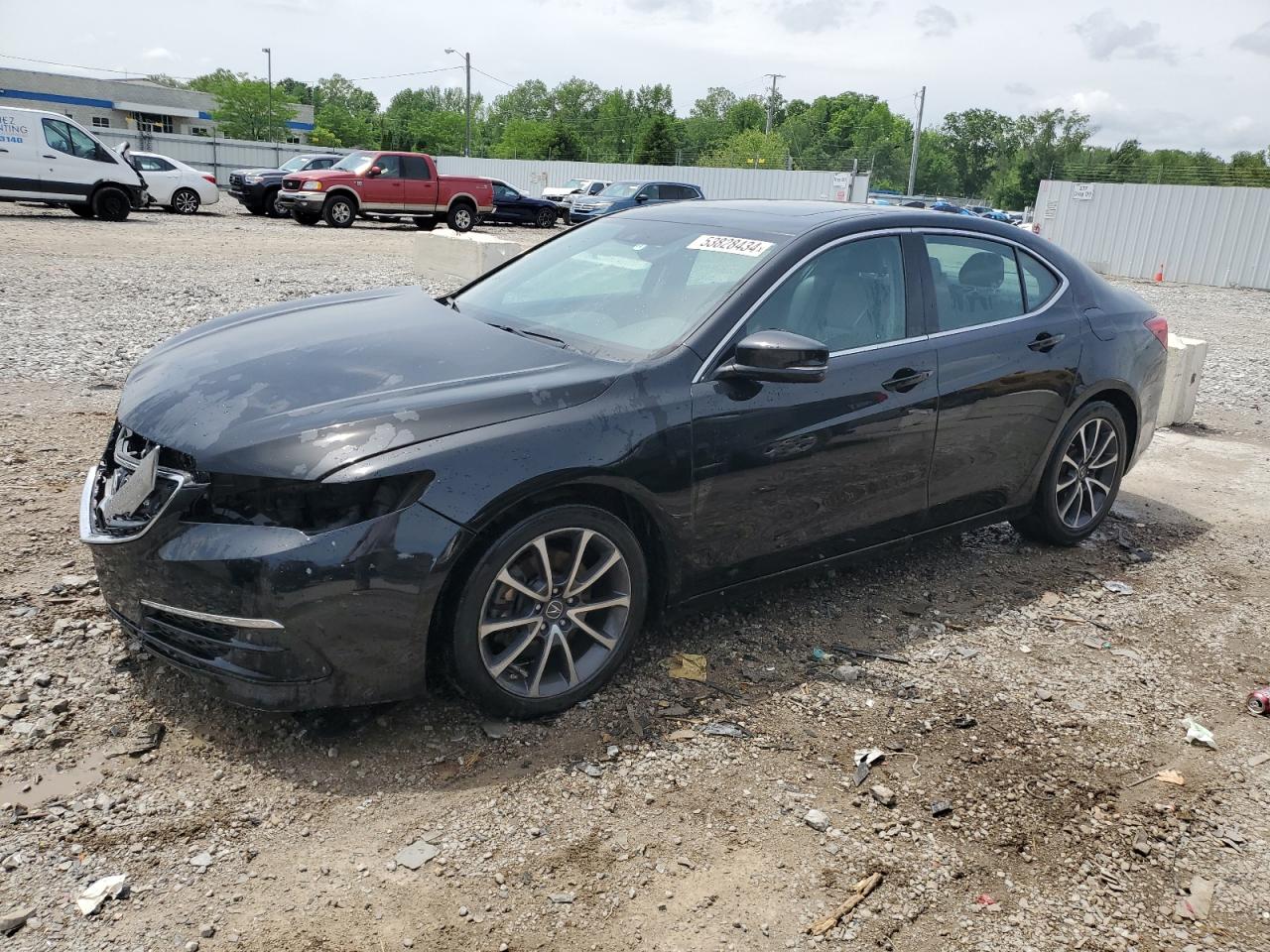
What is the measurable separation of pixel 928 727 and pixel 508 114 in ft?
495

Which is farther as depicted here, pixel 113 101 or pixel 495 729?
pixel 113 101

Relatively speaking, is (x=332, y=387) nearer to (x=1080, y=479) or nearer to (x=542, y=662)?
(x=542, y=662)

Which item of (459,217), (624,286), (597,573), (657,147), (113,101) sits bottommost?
(459,217)

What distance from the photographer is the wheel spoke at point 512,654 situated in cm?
342

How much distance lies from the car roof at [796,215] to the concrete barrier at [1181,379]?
4021mm

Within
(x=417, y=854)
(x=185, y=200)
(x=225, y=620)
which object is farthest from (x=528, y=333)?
(x=185, y=200)

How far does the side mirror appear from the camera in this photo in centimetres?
371

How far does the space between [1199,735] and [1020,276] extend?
2.31m

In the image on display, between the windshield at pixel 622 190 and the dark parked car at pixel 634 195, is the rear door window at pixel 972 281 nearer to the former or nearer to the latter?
the dark parked car at pixel 634 195

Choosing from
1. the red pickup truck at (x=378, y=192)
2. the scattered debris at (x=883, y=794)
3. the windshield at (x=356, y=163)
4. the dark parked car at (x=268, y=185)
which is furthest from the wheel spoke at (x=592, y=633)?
the dark parked car at (x=268, y=185)

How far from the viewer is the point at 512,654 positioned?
3.45 meters

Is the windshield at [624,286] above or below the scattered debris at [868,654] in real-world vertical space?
above

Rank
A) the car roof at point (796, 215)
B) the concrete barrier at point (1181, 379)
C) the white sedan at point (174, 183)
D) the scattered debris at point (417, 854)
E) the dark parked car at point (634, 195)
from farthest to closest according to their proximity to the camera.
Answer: the dark parked car at point (634, 195) → the white sedan at point (174, 183) → the concrete barrier at point (1181, 379) → the car roof at point (796, 215) → the scattered debris at point (417, 854)

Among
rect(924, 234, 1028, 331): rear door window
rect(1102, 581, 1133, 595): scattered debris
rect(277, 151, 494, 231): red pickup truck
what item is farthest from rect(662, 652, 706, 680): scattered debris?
rect(277, 151, 494, 231): red pickup truck
